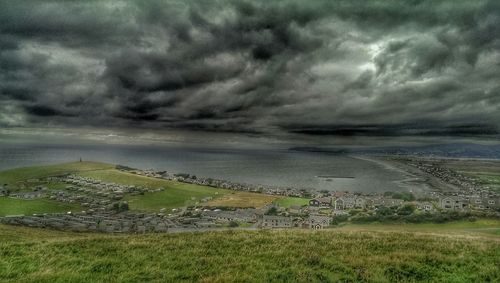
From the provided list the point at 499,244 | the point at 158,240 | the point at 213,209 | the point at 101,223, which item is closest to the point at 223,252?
the point at 158,240

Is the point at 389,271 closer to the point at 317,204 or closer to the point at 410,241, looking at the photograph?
the point at 410,241

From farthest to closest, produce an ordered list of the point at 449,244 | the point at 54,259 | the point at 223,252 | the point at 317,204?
the point at 317,204
the point at 449,244
the point at 223,252
the point at 54,259

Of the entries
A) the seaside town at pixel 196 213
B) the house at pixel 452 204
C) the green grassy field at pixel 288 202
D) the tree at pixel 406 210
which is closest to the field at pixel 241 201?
the green grassy field at pixel 288 202

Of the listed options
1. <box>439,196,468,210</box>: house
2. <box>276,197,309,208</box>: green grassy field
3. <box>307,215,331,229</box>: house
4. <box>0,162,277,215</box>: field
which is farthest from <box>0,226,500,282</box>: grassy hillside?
<box>439,196,468,210</box>: house

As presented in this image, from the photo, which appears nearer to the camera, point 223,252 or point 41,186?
point 223,252

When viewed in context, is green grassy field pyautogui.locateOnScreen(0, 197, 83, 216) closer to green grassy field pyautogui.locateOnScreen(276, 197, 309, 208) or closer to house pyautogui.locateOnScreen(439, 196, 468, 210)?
green grassy field pyautogui.locateOnScreen(276, 197, 309, 208)

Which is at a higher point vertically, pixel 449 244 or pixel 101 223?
pixel 449 244
